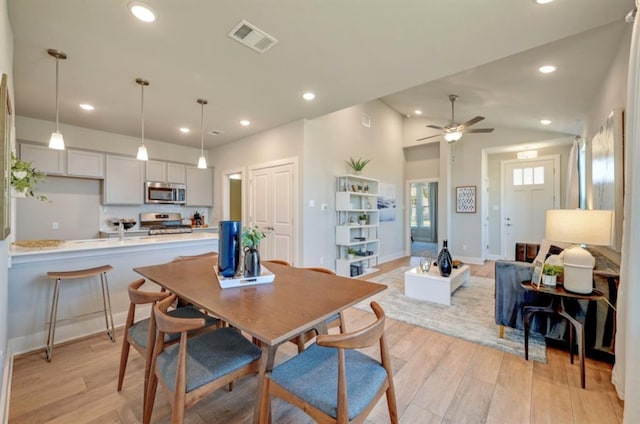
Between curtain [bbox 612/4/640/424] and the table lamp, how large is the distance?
438 millimetres

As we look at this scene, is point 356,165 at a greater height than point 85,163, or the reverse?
point 356,165

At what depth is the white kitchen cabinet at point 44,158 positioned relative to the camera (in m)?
3.99

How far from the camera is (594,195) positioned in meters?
3.12

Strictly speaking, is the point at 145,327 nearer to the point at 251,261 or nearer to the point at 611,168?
the point at 251,261

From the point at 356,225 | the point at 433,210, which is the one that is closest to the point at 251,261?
the point at 356,225

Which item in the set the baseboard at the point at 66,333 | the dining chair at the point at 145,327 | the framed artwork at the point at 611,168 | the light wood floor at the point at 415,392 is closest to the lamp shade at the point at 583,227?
the framed artwork at the point at 611,168

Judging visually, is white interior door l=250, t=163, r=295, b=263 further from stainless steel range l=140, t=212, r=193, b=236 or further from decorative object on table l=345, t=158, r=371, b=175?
stainless steel range l=140, t=212, r=193, b=236

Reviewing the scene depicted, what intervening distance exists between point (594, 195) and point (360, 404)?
373cm

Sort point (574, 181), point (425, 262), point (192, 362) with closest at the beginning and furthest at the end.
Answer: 1. point (192, 362)
2. point (425, 262)
3. point (574, 181)

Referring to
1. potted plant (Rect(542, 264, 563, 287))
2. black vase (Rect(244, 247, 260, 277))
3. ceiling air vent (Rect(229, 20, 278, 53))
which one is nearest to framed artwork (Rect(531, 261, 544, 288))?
potted plant (Rect(542, 264, 563, 287))

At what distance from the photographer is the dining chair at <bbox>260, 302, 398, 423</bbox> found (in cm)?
106

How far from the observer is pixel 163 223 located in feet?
18.1

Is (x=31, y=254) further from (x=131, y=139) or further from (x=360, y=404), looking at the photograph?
(x=131, y=139)

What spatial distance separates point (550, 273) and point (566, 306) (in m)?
0.40
